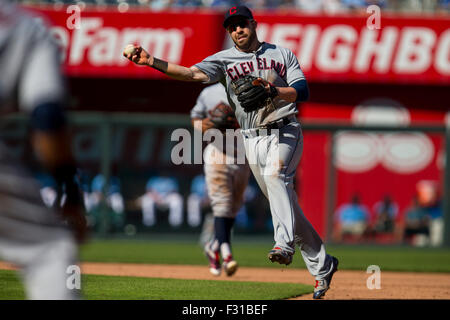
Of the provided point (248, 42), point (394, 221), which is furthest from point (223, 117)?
point (394, 221)

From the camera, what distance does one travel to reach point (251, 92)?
4.99 metres

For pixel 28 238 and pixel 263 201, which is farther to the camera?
pixel 263 201

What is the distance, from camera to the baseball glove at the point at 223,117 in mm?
6980

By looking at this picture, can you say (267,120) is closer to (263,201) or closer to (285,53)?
(285,53)

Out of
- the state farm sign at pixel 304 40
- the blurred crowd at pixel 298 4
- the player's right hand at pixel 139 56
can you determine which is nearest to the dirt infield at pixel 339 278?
the player's right hand at pixel 139 56

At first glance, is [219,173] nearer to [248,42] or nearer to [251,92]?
[248,42]

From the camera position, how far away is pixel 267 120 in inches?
208

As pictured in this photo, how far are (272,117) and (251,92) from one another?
13.9 inches

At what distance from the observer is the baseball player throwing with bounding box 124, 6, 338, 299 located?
5.08 m

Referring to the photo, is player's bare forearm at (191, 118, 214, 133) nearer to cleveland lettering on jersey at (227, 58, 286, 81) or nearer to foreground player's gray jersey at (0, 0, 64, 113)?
cleveland lettering on jersey at (227, 58, 286, 81)

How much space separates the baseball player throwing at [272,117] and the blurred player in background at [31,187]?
2.56m
